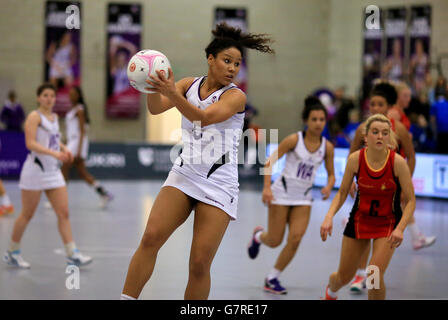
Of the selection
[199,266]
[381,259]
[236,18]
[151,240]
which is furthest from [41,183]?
[236,18]

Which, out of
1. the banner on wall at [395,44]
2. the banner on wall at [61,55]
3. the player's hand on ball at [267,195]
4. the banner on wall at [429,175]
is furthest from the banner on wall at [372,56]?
the player's hand on ball at [267,195]

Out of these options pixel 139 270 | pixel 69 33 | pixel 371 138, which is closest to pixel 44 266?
pixel 139 270

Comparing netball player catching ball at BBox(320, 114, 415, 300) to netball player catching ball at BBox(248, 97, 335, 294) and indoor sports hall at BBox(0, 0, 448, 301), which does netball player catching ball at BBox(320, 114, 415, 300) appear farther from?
netball player catching ball at BBox(248, 97, 335, 294)

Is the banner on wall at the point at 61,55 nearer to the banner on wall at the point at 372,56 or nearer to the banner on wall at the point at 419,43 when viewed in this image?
the banner on wall at the point at 372,56

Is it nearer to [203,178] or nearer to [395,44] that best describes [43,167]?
[203,178]

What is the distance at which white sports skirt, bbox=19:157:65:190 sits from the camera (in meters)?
6.96

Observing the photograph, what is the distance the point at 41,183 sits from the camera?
6.96 meters

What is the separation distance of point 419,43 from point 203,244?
15.5m

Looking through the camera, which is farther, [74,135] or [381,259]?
[74,135]

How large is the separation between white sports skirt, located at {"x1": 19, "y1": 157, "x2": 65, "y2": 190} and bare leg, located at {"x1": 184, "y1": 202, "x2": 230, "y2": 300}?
9.79ft

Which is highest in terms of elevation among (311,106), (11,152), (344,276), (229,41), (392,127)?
(229,41)
